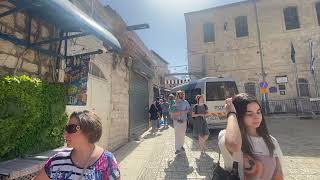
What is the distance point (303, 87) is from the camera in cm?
2142

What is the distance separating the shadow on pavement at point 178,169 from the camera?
5.71 meters

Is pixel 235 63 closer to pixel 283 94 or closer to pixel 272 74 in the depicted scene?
pixel 272 74

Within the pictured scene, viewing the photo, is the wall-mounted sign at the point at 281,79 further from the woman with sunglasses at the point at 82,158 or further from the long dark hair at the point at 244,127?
the woman with sunglasses at the point at 82,158

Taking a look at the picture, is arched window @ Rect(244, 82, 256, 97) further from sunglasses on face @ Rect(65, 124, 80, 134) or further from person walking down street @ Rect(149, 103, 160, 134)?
sunglasses on face @ Rect(65, 124, 80, 134)

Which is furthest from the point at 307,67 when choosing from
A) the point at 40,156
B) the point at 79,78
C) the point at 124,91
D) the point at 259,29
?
the point at 40,156

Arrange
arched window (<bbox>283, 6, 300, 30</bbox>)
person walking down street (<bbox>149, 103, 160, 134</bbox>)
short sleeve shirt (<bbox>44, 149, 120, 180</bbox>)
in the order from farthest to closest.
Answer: arched window (<bbox>283, 6, 300, 30</bbox>), person walking down street (<bbox>149, 103, 160, 134</bbox>), short sleeve shirt (<bbox>44, 149, 120, 180</bbox>)

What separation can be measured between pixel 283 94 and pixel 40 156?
859 inches

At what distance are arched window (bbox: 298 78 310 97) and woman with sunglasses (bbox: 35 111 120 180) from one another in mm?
22760

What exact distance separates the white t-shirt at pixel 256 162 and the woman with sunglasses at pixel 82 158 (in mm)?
988

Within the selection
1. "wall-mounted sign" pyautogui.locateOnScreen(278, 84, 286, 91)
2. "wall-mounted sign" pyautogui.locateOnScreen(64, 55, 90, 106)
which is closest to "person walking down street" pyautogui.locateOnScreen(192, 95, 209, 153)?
"wall-mounted sign" pyautogui.locateOnScreen(64, 55, 90, 106)

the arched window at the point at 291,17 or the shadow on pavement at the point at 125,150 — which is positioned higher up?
the arched window at the point at 291,17

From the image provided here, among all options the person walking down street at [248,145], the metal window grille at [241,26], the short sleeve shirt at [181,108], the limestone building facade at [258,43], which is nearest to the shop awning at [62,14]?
the person walking down street at [248,145]

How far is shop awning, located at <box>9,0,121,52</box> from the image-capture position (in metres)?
3.19

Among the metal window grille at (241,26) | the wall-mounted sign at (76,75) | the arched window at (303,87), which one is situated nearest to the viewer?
the wall-mounted sign at (76,75)
